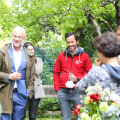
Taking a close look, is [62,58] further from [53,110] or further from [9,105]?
[53,110]

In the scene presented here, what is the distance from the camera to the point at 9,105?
14.6 feet

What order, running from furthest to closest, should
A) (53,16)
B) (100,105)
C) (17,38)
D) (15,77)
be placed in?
(53,16)
(17,38)
(15,77)
(100,105)

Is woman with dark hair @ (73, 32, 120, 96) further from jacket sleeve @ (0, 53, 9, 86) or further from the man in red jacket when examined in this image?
the man in red jacket

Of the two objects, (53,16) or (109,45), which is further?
(53,16)

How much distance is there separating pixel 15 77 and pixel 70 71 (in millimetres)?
1242

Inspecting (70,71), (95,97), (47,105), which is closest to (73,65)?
(70,71)

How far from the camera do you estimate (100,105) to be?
102 inches

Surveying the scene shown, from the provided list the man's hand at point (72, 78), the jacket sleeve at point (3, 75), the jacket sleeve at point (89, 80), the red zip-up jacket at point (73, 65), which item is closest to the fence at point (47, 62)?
the red zip-up jacket at point (73, 65)

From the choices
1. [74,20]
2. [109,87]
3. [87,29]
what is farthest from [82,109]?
[87,29]

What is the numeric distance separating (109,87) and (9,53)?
2.25 metres

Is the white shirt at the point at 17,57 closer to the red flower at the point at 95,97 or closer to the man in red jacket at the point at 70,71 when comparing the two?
the man in red jacket at the point at 70,71

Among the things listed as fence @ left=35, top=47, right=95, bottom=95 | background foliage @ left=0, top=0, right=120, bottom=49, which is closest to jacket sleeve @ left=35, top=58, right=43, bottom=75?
background foliage @ left=0, top=0, right=120, bottom=49

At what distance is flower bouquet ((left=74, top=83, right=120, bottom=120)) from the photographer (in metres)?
2.61

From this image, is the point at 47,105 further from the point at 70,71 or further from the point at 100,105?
the point at 100,105
